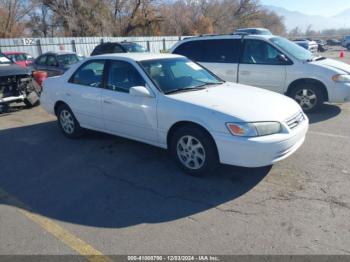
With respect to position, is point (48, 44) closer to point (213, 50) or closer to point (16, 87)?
point (16, 87)

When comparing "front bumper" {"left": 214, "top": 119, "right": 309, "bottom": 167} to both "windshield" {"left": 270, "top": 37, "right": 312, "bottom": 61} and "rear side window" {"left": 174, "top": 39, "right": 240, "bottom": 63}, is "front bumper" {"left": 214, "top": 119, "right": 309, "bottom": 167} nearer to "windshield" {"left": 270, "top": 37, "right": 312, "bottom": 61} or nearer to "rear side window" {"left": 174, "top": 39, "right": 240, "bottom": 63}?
"windshield" {"left": 270, "top": 37, "right": 312, "bottom": 61}

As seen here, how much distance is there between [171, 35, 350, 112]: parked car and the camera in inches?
266

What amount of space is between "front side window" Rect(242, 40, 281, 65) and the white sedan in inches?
102

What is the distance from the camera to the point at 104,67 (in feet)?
16.9

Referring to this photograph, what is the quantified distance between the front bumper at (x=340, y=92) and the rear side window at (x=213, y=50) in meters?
2.25

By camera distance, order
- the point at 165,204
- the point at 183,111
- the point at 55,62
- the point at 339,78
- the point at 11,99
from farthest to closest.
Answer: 1. the point at 55,62
2. the point at 11,99
3. the point at 339,78
4. the point at 183,111
5. the point at 165,204

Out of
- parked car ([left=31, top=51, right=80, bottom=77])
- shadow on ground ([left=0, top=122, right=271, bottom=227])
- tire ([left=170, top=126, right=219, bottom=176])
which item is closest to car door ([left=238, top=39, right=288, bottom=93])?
shadow on ground ([left=0, top=122, right=271, bottom=227])

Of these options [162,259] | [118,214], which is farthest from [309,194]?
[118,214]

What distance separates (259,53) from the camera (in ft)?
24.2

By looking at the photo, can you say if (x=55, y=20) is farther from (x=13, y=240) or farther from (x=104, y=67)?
(x=13, y=240)

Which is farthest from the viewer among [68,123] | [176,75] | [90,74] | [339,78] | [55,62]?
[55,62]

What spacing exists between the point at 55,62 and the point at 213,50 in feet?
23.5

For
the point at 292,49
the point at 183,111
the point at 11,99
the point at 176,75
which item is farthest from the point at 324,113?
the point at 11,99

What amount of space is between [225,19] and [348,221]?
5960 cm
